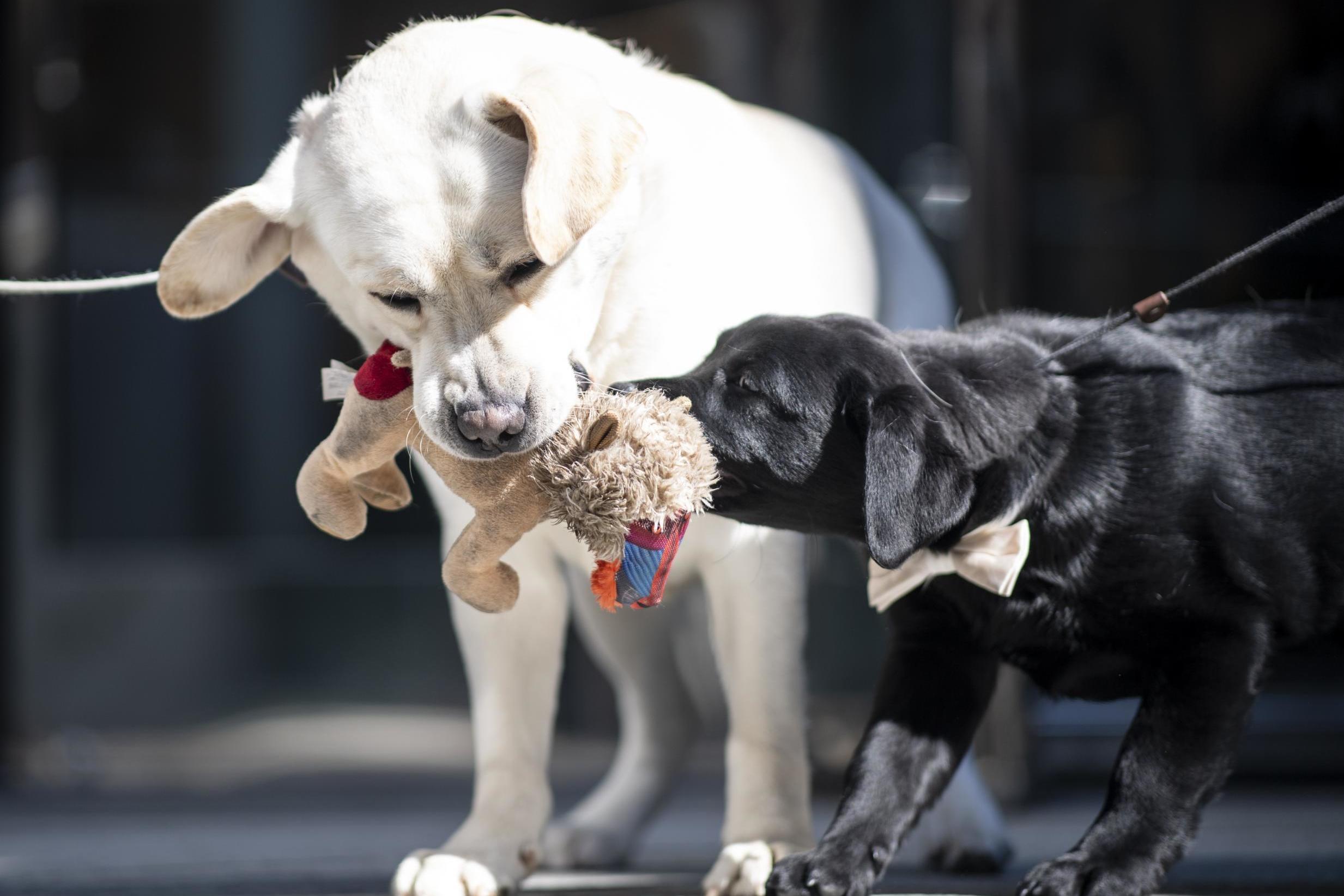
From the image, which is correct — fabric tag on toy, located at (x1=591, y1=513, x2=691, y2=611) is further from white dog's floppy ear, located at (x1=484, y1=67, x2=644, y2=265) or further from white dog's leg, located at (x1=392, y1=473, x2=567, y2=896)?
white dog's leg, located at (x1=392, y1=473, x2=567, y2=896)

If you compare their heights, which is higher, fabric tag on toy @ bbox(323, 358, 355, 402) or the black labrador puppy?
fabric tag on toy @ bbox(323, 358, 355, 402)

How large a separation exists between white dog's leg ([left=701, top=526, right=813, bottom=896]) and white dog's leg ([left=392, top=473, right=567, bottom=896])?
0.33 m

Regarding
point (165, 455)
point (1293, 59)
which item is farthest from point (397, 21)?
point (1293, 59)

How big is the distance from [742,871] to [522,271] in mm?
1008

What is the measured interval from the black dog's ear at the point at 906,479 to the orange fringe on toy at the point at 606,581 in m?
0.36

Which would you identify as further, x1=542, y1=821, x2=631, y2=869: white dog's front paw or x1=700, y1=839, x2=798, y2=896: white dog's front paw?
x1=542, y1=821, x2=631, y2=869: white dog's front paw

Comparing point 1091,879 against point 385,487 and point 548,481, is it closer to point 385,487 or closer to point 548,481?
point 548,481

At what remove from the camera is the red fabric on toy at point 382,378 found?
2.30m

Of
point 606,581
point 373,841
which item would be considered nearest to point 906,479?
point 606,581

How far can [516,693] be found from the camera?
2.73 metres

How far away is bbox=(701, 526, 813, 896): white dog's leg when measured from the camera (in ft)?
8.23

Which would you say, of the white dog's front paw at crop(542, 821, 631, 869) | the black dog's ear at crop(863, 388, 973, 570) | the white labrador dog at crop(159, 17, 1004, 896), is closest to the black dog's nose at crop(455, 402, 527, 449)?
the white labrador dog at crop(159, 17, 1004, 896)

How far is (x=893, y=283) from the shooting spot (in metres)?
3.20

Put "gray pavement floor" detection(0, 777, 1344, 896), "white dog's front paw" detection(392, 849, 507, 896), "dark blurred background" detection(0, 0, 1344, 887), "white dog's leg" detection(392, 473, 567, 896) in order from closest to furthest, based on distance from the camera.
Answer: "white dog's front paw" detection(392, 849, 507, 896)
"white dog's leg" detection(392, 473, 567, 896)
"gray pavement floor" detection(0, 777, 1344, 896)
"dark blurred background" detection(0, 0, 1344, 887)
